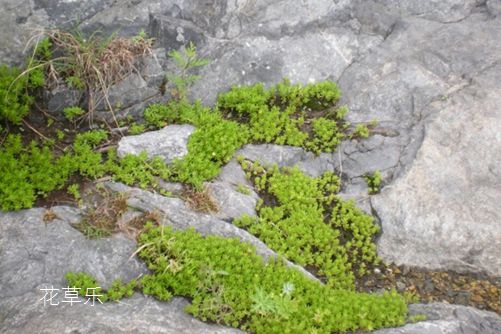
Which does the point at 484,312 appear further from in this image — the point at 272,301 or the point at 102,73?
the point at 102,73

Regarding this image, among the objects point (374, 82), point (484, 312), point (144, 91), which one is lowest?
point (484, 312)

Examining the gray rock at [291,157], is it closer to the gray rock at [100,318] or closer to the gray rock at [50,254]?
the gray rock at [50,254]

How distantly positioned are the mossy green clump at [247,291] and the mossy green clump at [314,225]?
1.32ft

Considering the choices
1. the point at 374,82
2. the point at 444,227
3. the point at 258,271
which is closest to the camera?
the point at 258,271

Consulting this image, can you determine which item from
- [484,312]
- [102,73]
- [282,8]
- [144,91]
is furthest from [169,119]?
[484,312]

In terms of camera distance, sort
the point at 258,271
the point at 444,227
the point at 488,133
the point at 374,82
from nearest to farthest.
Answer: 1. the point at 258,271
2. the point at 444,227
3. the point at 488,133
4. the point at 374,82

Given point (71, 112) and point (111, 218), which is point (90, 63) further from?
point (111, 218)

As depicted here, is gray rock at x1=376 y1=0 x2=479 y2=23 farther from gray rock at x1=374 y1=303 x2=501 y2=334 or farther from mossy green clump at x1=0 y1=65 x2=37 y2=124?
mossy green clump at x1=0 y1=65 x2=37 y2=124

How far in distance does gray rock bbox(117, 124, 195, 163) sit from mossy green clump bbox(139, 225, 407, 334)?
129 cm

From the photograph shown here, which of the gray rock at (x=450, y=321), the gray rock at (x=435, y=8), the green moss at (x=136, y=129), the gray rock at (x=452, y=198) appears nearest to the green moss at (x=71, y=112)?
the green moss at (x=136, y=129)

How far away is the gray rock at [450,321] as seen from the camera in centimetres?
580

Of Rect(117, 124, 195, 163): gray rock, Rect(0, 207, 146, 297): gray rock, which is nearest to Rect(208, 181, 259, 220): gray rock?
Rect(117, 124, 195, 163): gray rock

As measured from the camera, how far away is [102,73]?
7.71 meters

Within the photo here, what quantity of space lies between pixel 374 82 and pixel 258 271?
12.2 ft
